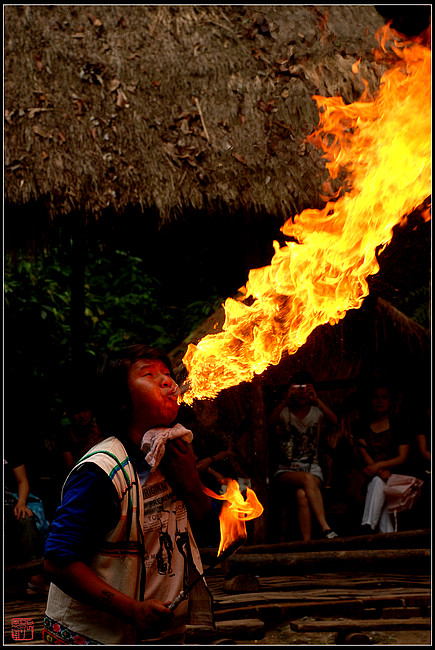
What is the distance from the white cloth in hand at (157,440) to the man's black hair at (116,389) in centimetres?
11

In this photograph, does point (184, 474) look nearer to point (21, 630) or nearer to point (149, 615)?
point (149, 615)

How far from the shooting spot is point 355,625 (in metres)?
4.75

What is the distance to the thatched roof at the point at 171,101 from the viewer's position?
5.77 metres

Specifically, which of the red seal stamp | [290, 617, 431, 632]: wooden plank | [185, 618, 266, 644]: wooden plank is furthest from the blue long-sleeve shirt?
[290, 617, 431, 632]: wooden plank

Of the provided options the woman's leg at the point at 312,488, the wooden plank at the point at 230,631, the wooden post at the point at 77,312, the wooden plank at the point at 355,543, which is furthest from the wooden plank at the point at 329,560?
the wooden post at the point at 77,312

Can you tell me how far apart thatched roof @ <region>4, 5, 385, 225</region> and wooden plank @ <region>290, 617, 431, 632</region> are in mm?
3325

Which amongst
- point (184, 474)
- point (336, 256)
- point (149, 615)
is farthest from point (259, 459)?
point (149, 615)

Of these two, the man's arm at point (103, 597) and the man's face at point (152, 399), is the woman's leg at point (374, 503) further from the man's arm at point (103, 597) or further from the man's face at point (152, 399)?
the man's arm at point (103, 597)

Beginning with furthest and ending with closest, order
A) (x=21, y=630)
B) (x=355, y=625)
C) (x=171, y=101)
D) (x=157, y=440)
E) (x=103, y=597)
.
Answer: (x=171, y=101) → (x=355, y=625) → (x=21, y=630) → (x=157, y=440) → (x=103, y=597)

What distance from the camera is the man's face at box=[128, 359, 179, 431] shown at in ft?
7.34

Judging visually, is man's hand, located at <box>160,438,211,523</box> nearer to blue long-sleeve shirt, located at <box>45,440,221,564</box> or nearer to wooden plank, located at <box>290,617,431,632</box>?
blue long-sleeve shirt, located at <box>45,440,221,564</box>

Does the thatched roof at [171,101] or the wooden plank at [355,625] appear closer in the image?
the wooden plank at [355,625]

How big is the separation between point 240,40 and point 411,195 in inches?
149

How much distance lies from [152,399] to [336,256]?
1.41 metres
